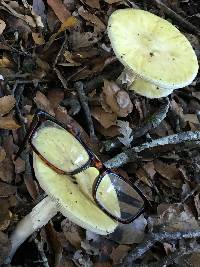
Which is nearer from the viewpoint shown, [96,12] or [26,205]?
[26,205]

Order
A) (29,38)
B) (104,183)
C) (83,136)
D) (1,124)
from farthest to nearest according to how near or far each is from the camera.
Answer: (29,38), (83,136), (1,124), (104,183)

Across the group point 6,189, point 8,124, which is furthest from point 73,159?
point 8,124

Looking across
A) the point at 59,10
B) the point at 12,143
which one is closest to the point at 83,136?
the point at 12,143

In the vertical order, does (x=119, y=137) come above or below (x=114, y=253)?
above

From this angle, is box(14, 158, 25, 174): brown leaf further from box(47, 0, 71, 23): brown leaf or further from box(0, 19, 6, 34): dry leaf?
box(47, 0, 71, 23): brown leaf

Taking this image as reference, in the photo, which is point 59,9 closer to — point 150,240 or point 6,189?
point 6,189

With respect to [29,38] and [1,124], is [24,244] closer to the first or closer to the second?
[1,124]
